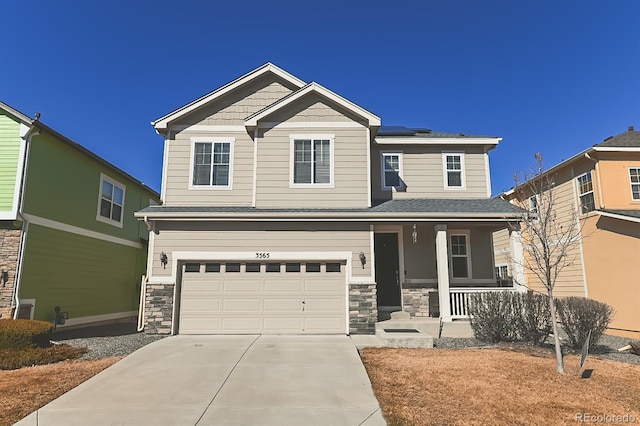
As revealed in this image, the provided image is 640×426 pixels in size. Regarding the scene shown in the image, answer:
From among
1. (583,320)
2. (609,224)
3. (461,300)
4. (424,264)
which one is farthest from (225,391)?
(609,224)

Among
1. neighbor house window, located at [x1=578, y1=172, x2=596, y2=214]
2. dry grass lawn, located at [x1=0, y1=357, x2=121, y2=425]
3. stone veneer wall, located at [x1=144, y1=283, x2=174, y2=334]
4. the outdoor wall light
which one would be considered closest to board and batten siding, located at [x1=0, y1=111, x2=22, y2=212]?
the outdoor wall light

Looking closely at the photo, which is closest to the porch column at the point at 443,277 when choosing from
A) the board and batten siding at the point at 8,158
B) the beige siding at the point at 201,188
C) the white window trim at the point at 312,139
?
the white window trim at the point at 312,139

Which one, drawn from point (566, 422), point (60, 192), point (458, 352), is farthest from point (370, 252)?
point (60, 192)

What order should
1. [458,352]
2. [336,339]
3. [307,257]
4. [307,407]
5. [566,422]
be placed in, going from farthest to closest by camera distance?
[307,257] < [336,339] < [458,352] < [307,407] < [566,422]

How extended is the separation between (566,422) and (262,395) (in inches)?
161

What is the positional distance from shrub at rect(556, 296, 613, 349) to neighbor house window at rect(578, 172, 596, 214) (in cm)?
640

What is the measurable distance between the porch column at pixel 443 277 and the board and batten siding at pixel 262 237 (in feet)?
7.01

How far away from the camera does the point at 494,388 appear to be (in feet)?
19.9

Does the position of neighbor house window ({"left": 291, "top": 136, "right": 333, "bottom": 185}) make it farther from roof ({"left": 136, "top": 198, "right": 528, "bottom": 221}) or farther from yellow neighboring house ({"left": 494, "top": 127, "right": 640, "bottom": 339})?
yellow neighboring house ({"left": 494, "top": 127, "right": 640, "bottom": 339})

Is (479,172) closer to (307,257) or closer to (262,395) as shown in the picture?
(307,257)

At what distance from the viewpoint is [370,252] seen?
11219 mm

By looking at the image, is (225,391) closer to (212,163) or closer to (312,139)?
(212,163)

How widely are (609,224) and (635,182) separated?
6.39 ft

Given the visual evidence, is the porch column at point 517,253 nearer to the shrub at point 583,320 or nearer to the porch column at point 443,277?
the porch column at point 443,277
